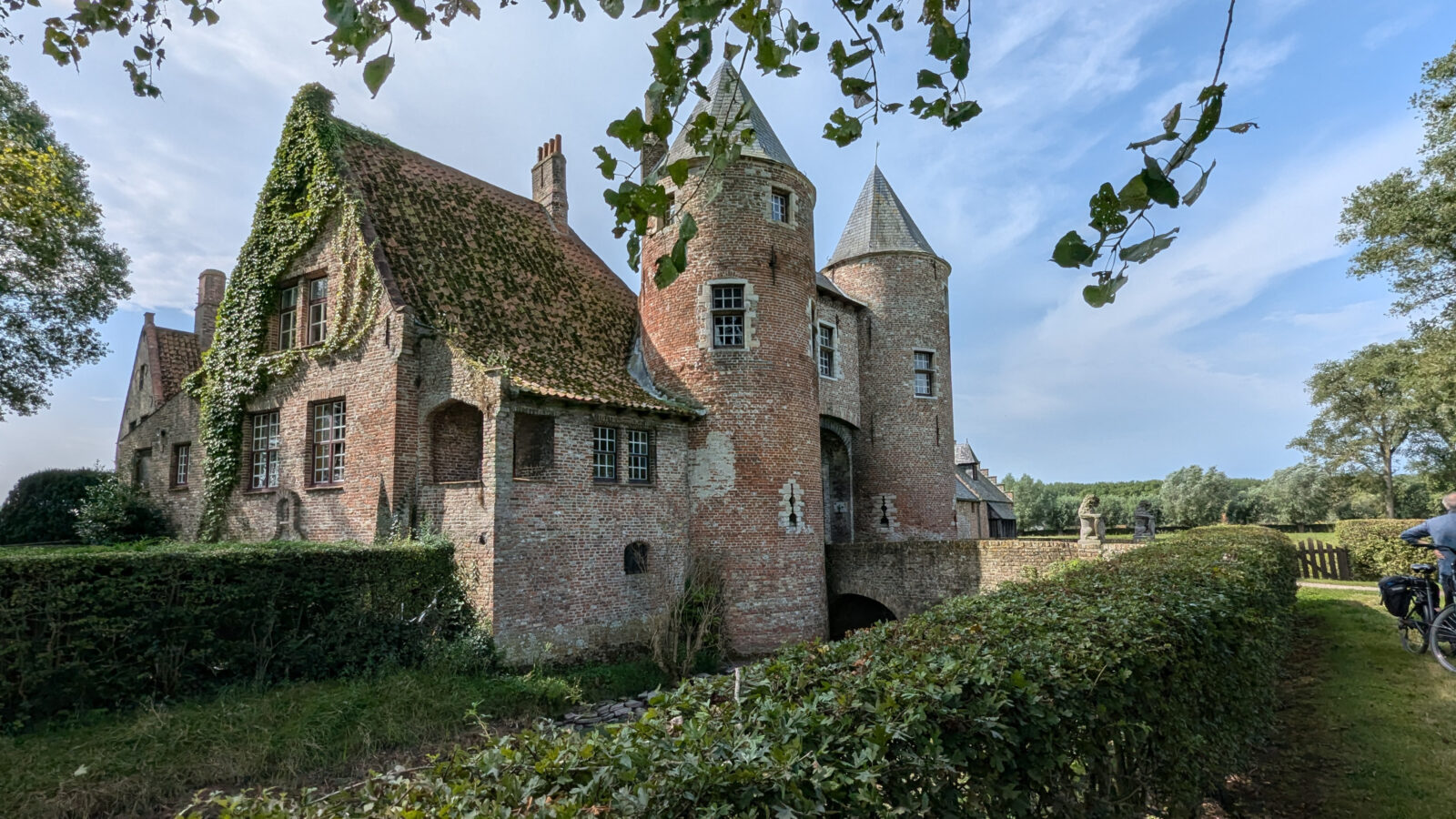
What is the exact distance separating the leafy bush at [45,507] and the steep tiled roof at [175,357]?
3401 millimetres

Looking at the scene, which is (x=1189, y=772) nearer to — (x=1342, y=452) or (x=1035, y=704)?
(x=1035, y=704)

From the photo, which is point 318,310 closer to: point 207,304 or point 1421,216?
point 207,304

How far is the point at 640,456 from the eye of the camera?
15156 mm

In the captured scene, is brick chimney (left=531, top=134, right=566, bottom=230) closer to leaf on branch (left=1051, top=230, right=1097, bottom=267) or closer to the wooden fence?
leaf on branch (left=1051, top=230, right=1097, bottom=267)

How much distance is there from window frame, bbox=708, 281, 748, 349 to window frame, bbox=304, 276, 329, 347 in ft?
27.3

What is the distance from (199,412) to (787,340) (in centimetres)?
1429

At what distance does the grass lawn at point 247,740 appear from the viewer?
744 cm

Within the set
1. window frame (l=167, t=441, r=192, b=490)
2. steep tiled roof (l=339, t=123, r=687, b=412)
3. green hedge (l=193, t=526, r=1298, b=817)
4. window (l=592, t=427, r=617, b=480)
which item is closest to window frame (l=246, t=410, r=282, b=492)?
window frame (l=167, t=441, r=192, b=490)

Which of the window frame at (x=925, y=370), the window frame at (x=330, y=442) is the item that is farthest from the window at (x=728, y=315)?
the window frame at (x=330, y=442)

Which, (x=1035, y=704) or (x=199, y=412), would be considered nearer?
(x=1035, y=704)

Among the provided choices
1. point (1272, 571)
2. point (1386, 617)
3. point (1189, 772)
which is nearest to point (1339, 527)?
point (1386, 617)

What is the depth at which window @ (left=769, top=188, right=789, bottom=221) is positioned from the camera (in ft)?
55.1

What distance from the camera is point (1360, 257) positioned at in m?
21.5

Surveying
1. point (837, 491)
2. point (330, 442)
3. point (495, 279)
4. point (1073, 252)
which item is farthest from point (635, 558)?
point (1073, 252)
